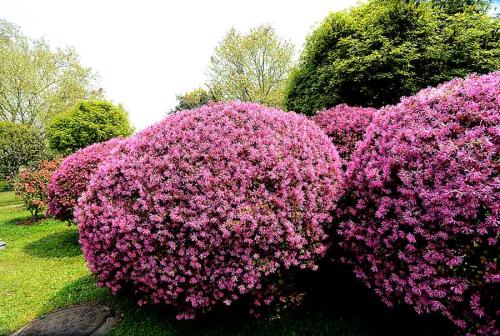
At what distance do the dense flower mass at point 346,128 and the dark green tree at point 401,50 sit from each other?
1786mm

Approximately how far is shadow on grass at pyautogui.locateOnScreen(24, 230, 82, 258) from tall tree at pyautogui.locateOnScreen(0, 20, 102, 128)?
77.4ft

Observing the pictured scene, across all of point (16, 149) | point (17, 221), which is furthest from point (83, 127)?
point (17, 221)

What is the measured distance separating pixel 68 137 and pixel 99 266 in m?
19.4

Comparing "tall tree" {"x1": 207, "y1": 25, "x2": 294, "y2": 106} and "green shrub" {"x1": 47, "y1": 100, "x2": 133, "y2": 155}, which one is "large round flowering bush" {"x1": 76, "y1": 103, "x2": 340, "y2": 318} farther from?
"tall tree" {"x1": 207, "y1": 25, "x2": 294, "y2": 106}

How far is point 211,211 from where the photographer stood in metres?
3.87

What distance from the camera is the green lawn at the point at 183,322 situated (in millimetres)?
4438

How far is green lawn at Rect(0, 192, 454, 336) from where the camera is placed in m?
4.44

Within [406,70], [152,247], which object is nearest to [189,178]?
[152,247]

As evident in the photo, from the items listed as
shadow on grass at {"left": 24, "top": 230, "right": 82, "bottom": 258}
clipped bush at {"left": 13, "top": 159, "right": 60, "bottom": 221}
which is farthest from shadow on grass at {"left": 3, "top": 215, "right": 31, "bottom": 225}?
shadow on grass at {"left": 24, "top": 230, "right": 82, "bottom": 258}

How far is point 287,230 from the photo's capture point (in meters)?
3.96

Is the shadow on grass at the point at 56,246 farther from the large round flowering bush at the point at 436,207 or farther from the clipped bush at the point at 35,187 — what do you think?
the large round flowering bush at the point at 436,207

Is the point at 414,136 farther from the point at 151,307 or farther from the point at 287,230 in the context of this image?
the point at 151,307

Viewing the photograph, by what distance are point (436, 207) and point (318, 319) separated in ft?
7.25

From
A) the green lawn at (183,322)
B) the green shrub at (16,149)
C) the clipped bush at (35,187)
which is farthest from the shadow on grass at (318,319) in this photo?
the green shrub at (16,149)
